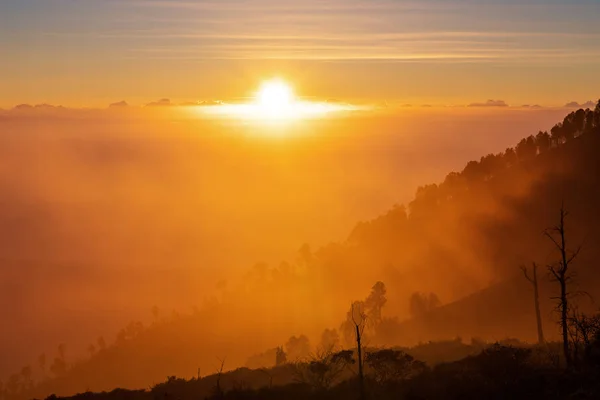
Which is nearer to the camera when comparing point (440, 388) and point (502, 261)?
point (440, 388)

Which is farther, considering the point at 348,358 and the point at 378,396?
the point at 348,358

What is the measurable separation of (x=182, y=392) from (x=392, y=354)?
63.5 ft

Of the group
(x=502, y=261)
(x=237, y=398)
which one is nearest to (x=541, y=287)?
(x=502, y=261)

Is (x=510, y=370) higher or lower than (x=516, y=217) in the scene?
lower

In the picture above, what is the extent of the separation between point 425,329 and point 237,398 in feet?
360

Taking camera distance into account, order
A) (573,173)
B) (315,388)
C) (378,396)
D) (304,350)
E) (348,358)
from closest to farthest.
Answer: (378,396)
(315,388)
(348,358)
(304,350)
(573,173)

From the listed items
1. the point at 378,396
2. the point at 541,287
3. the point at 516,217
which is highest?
the point at 516,217

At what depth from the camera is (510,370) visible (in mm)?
47750

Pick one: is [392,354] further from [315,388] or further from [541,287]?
[541,287]

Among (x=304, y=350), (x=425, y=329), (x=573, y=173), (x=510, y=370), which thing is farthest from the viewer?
(x=573, y=173)

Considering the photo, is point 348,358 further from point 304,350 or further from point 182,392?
point 304,350

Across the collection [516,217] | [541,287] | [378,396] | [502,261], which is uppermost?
[516,217]

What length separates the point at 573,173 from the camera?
187625mm

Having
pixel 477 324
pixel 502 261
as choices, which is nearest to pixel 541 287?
pixel 477 324
